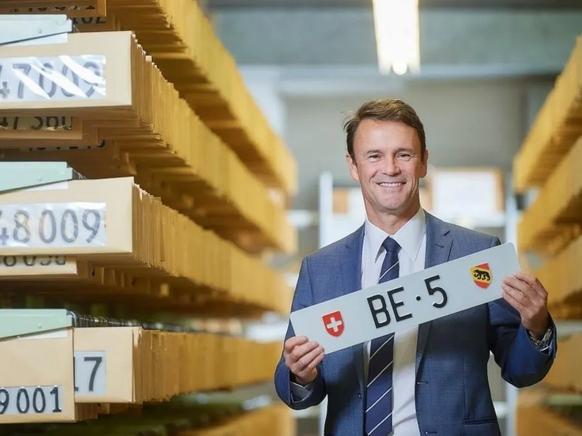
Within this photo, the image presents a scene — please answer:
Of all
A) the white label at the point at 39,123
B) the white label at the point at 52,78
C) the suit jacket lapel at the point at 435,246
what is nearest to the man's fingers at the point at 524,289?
the suit jacket lapel at the point at 435,246

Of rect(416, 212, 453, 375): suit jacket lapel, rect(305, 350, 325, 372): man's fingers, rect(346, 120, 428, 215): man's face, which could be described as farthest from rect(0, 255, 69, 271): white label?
rect(416, 212, 453, 375): suit jacket lapel

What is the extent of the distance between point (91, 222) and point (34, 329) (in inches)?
13.7

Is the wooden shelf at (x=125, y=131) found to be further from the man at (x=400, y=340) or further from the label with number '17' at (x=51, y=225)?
the man at (x=400, y=340)

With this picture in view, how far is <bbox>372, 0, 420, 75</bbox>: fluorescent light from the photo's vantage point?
343 inches

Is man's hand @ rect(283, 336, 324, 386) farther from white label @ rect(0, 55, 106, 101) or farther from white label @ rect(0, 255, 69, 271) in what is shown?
white label @ rect(0, 55, 106, 101)

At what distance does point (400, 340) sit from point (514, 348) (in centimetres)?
33

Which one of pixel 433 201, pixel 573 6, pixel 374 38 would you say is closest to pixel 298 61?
pixel 374 38

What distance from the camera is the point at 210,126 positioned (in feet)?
21.3

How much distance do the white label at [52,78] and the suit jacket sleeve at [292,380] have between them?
826mm

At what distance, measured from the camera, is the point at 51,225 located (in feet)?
11.0

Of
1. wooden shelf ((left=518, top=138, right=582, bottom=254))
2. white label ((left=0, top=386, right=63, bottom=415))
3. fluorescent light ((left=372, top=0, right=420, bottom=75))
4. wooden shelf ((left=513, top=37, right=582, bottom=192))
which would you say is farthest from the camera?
fluorescent light ((left=372, top=0, right=420, bottom=75))

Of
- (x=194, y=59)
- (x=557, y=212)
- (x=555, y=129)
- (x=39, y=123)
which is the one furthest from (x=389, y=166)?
(x=557, y=212)

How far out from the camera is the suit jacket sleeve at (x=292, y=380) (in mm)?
3301

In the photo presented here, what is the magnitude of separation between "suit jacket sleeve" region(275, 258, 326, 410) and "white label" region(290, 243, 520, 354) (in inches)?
4.7
